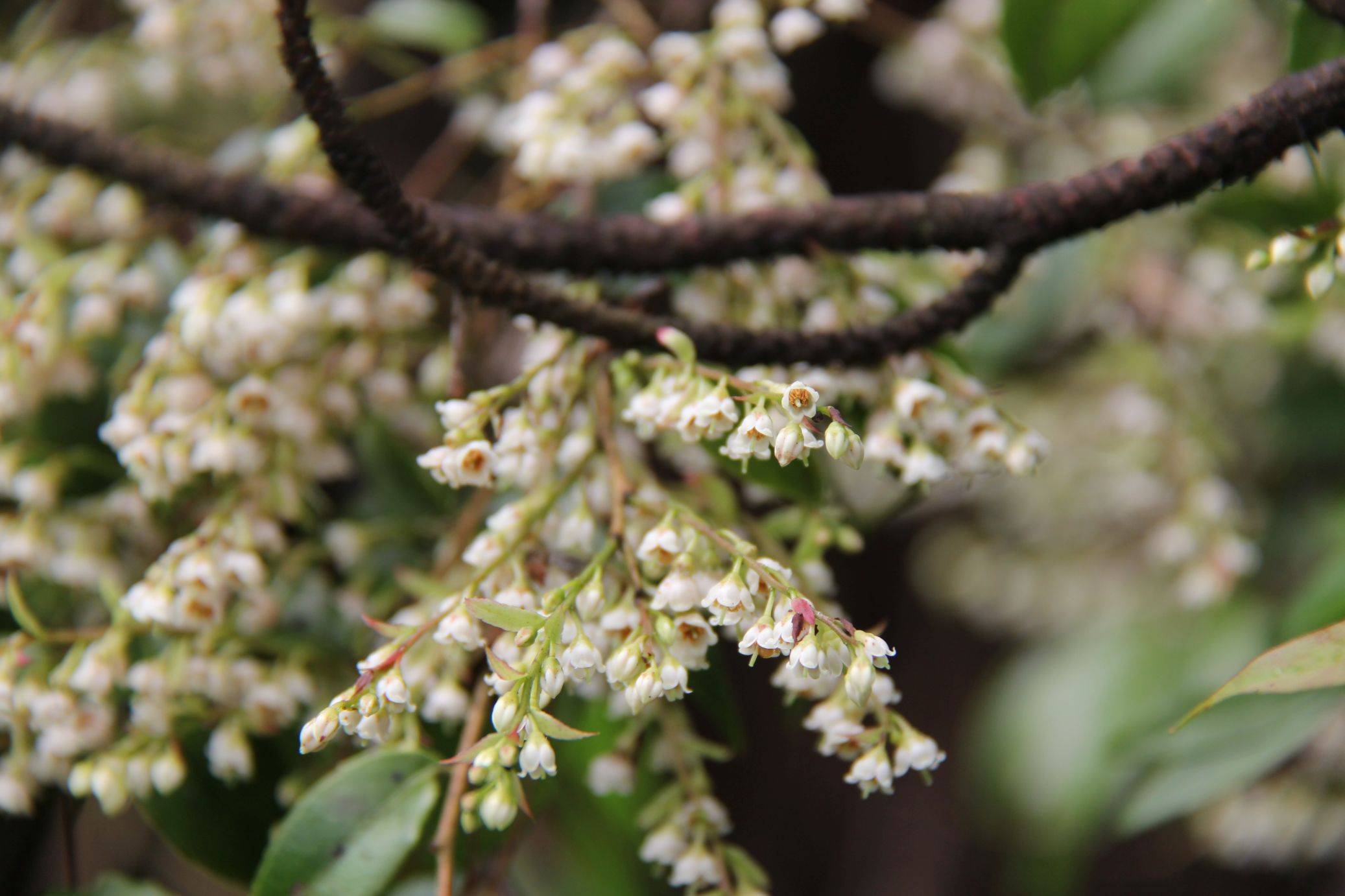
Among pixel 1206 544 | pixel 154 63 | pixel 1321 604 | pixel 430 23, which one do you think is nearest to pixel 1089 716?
pixel 1206 544

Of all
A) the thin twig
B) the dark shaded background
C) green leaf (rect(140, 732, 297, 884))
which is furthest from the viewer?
the dark shaded background

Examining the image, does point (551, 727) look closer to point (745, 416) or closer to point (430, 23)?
point (745, 416)

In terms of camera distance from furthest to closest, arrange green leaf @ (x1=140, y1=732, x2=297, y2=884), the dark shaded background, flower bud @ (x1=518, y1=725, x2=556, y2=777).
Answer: the dark shaded background < green leaf @ (x1=140, y1=732, x2=297, y2=884) < flower bud @ (x1=518, y1=725, x2=556, y2=777)

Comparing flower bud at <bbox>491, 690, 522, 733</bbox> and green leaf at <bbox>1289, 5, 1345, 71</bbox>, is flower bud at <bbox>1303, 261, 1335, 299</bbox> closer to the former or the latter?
green leaf at <bbox>1289, 5, 1345, 71</bbox>

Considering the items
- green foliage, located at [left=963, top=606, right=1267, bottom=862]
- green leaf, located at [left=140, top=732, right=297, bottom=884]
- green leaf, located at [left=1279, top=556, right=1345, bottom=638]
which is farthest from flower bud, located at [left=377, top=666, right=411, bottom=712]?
green foliage, located at [left=963, top=606, right=1267, bottom=862]

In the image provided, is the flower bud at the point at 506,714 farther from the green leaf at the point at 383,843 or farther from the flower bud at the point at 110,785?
the flower bud at the point at 110,785

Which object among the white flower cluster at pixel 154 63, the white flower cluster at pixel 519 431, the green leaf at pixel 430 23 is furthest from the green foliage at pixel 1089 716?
the white flower cluster at pixel 154 63
